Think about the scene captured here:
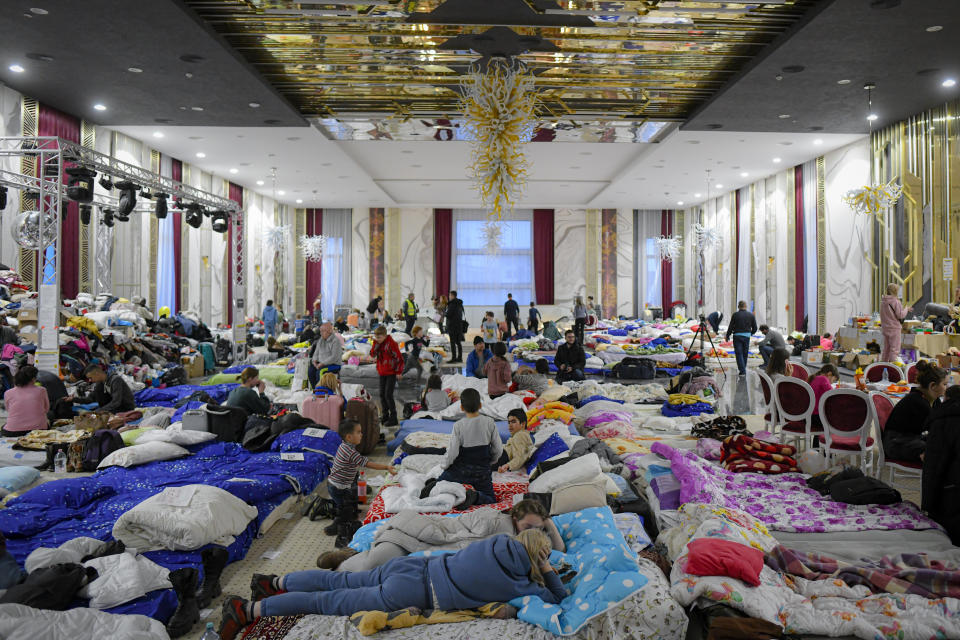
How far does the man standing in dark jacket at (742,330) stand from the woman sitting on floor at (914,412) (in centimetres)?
587

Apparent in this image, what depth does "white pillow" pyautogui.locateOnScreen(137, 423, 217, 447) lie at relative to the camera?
5684 mm

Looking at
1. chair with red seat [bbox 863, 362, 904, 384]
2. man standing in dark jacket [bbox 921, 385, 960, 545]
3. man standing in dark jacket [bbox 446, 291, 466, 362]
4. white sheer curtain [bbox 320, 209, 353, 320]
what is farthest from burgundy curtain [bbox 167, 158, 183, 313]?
man standing in dark jacket [bbox 921, 385, 960, 545]

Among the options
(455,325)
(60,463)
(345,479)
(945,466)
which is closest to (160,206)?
(455,325)

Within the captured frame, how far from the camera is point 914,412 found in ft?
15.4

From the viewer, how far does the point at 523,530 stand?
329 centimetres

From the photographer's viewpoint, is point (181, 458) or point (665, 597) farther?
point (181, 458)

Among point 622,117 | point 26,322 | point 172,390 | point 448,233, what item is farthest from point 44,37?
point 448,233

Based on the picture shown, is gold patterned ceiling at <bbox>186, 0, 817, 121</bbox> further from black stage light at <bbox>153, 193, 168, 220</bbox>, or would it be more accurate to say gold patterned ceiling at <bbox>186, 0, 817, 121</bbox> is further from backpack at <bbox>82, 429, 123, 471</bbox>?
backpack at <bbox>82, 429, 123, 471</bbox>

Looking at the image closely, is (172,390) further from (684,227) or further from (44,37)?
(684,227)

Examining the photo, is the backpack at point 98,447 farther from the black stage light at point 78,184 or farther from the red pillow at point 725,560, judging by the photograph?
the red pillow at point 725,560

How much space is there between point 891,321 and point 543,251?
14311 millimetres

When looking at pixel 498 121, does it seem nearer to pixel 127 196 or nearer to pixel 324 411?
Answer: pixel 324 411

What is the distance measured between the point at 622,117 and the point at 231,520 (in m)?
9.32

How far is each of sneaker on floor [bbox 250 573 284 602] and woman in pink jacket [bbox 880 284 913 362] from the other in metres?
9.29
